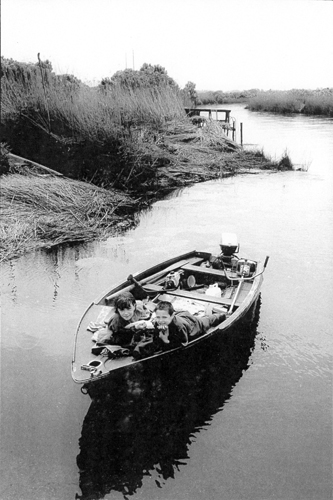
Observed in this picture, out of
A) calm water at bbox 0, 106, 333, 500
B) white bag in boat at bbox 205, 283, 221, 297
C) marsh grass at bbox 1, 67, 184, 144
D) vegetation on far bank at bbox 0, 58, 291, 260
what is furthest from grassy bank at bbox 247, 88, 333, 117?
white bag in boat at bbox 205, 283, 221, 297

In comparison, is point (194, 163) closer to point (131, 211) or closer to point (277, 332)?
point (131, 211)

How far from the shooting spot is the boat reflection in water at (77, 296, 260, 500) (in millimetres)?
4363

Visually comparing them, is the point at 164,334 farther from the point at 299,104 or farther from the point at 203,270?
the point at 299,104

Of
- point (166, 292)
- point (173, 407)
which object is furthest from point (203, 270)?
point (173, 407)

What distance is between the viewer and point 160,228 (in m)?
11.6

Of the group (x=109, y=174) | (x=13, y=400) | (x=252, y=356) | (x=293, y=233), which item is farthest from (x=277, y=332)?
(x=109, y=174)

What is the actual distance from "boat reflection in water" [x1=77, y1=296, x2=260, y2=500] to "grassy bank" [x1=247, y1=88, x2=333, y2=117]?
31.1 m

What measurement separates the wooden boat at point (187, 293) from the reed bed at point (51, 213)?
13.7ft

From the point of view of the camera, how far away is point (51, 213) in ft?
37.2

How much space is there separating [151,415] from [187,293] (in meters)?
2.08

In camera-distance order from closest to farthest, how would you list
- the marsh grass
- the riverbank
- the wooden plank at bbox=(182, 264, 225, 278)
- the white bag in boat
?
the white bag in boat < the wooden plank at bbox=(182, 264, 225, 278) < the riverbank < the marsh grass

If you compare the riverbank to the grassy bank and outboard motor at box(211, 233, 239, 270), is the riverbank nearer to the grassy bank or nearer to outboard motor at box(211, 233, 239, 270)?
outboard motor at box(211, 233, 239, 270)

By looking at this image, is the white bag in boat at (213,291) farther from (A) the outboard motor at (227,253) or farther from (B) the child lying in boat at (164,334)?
(B) the child lying in boat at (164,334)

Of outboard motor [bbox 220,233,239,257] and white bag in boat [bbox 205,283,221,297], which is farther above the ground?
outboard motor [bbox 220,233,239,257]
